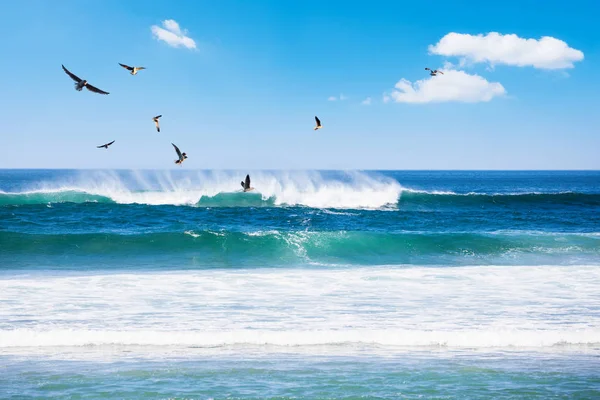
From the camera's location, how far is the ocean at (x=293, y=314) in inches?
236

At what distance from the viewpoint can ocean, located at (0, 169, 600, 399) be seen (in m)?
6.00

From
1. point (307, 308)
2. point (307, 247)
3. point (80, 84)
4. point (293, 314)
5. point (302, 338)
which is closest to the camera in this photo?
point (302, 338)

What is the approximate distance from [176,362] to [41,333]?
93.7 inches

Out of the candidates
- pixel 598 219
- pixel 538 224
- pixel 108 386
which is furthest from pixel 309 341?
pixel 598 219

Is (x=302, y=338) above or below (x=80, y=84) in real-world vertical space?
below

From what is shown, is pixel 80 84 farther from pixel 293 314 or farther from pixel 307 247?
pixel 307 247

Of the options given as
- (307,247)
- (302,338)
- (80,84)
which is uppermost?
(80,84)

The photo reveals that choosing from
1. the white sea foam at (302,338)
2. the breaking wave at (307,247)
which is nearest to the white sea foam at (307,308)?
the white sea foam at (302,338)

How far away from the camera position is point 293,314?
29.6 feet

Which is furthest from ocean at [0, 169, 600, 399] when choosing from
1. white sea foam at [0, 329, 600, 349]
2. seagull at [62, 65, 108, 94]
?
seagull at [62, 65, 108, 94]

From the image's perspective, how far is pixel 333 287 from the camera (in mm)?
11539

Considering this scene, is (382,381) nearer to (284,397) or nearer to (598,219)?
(284,397)

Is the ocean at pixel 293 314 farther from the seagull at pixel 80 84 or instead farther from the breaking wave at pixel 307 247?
the seagull at pixel 80 84

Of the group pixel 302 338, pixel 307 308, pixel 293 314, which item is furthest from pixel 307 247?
pixel 302 338
